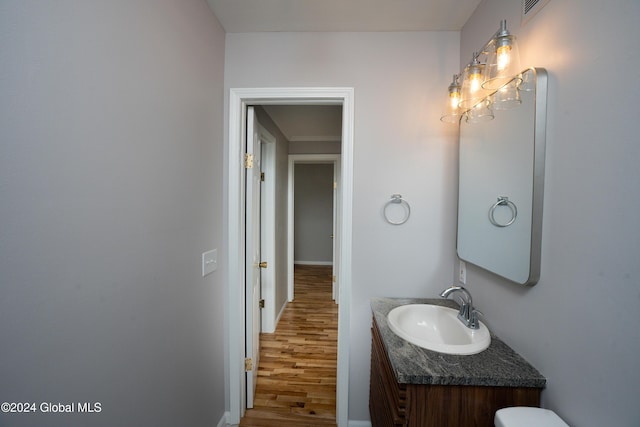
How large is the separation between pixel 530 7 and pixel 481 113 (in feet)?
1.36

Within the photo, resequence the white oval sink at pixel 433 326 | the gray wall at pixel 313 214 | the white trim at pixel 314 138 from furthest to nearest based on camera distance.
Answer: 1. the gray wall at pixel 313 214
2. the white trim at pixel 314 138
3. the white oval sink at pixel 433 326

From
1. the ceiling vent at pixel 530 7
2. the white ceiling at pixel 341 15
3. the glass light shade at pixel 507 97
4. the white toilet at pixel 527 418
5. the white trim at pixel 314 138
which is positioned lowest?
the white toilet at pixel 527 418

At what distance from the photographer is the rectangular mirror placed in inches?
35.5

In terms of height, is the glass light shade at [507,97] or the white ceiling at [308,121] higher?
the white ceiling at [308,121]

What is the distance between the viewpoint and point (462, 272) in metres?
1.46

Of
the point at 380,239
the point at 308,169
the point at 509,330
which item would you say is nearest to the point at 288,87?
the point at 380,239

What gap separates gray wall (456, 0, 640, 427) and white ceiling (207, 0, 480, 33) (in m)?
0.60

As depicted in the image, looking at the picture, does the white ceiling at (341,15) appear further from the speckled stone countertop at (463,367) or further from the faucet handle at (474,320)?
the speckled stone countertop at (463,367)

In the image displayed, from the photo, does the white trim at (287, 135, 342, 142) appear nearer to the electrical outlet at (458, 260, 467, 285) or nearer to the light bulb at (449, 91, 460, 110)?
the light bulb at (449, 91, 460, 110)

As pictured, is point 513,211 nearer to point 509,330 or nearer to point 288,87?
point 509,330

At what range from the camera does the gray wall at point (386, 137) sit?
152cm

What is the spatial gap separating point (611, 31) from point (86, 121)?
1.54 meters

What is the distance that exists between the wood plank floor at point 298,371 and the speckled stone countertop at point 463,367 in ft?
3.74

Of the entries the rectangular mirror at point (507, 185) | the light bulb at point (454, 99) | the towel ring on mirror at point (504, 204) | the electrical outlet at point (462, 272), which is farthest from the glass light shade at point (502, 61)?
the electrical outlet at point (462, 272)
